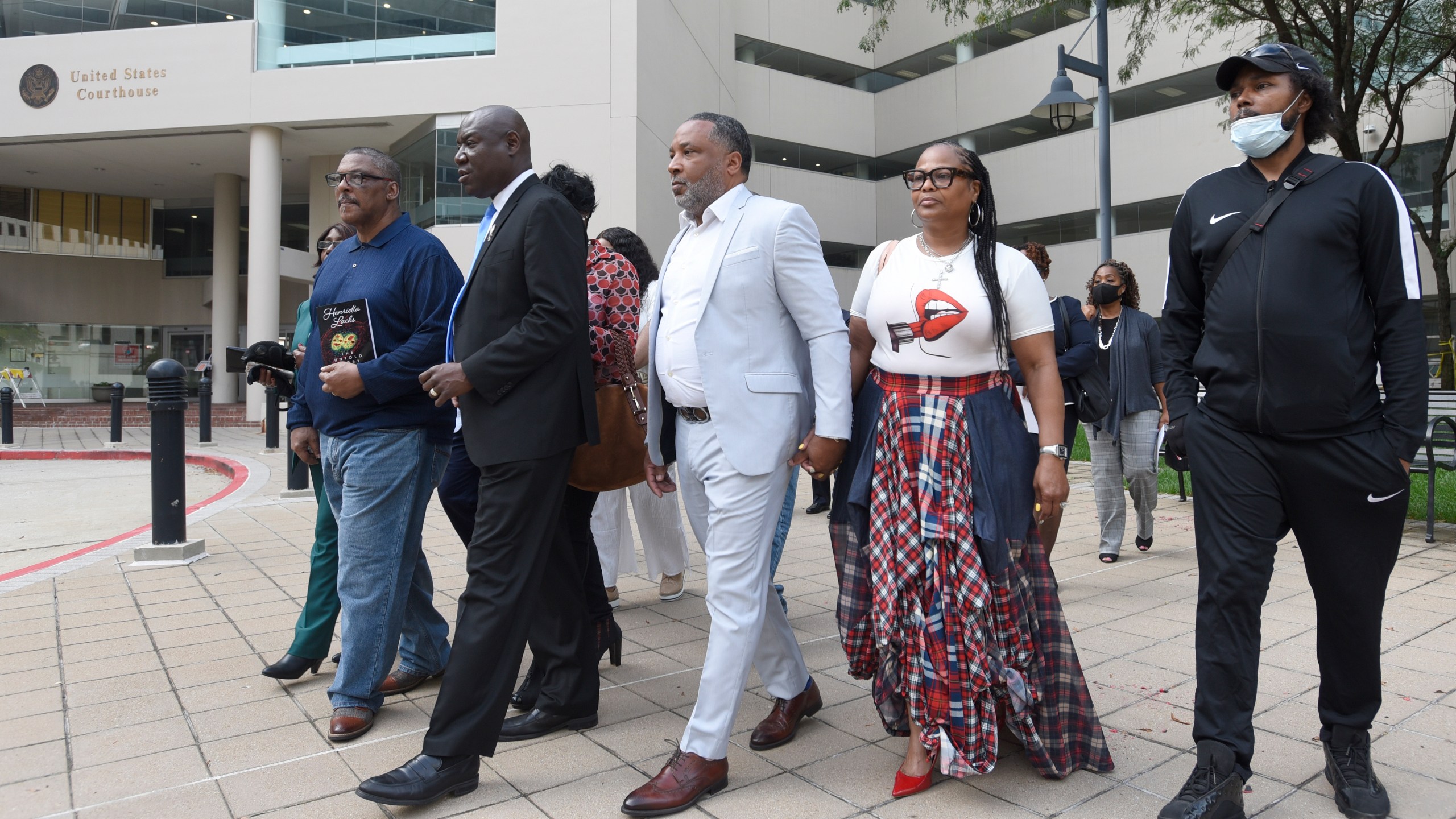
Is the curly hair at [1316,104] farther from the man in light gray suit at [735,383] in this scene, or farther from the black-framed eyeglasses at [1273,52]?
the man in light gray suit at [735,383]

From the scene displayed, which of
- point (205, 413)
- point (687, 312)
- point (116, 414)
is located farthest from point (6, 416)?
point (687, 312)

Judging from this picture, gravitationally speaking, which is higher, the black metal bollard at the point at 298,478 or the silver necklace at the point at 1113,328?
the silver necklace at the point at 1113,328

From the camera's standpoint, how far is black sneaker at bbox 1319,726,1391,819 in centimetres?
266

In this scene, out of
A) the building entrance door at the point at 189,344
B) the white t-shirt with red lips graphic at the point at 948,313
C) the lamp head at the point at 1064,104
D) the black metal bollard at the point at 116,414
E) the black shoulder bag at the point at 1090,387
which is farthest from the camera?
the building entrance door at the point at 189,344

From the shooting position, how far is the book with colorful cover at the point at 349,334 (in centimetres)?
351

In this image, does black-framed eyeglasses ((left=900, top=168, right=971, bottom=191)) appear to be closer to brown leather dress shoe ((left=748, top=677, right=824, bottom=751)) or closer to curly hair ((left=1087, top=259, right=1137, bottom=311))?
brown leather dress shoe ((left=748, top=677, right=824, bottom=751))

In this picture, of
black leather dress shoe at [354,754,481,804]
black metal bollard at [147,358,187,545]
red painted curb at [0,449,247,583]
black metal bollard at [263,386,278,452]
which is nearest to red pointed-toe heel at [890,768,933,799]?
black leather dress shoe at [354,754,481,804]

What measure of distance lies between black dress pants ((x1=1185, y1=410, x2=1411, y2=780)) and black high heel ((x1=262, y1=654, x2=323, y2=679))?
3320 millimetres

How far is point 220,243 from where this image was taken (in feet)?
96.5

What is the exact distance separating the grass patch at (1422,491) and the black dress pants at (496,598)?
4.16m

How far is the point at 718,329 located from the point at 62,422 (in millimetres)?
27240

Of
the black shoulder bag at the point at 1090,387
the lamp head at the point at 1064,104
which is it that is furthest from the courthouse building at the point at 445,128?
the black shoulder bag at the point at 1090,387

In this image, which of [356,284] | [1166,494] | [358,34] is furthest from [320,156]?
[356,284]

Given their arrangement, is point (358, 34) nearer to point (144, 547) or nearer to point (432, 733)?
point (144, 547)
